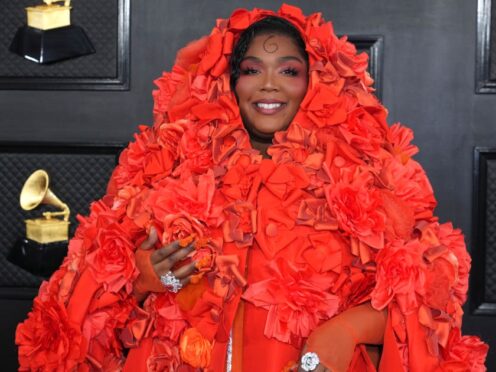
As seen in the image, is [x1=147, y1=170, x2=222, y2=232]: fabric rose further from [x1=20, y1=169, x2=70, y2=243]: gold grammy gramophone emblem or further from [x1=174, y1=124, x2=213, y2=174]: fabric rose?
[x1=20, y1=169, x2=70, y2=243]: gold grammy gramophone emblem

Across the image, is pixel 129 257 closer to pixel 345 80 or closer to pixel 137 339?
pixel 137 339

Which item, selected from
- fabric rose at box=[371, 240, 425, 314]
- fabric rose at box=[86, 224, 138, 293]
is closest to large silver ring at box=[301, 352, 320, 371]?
fabric rose at box=[371, 240, 425, 314]

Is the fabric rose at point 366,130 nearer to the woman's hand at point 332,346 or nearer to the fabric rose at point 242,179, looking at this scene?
the fabric rose at point 242,179

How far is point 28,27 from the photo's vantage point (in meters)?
1.99

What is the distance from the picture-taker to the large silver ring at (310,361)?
47.9 inches

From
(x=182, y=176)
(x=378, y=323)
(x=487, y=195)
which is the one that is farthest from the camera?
(x=487, y=195)

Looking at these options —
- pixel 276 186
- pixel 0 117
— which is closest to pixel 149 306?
pixel 276 186

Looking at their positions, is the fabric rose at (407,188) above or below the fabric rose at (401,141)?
below

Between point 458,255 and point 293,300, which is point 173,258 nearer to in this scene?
point 293,300

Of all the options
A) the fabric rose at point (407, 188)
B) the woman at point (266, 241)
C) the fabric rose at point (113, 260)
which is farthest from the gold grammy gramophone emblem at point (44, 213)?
the fabric rose at point (407, 188)

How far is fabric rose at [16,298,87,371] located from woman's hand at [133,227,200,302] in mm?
141

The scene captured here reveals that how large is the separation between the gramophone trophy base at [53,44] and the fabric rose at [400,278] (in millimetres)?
1057

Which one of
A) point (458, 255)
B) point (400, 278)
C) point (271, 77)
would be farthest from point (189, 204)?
point (458, 255)

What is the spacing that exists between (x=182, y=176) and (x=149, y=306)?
25 centimetres
